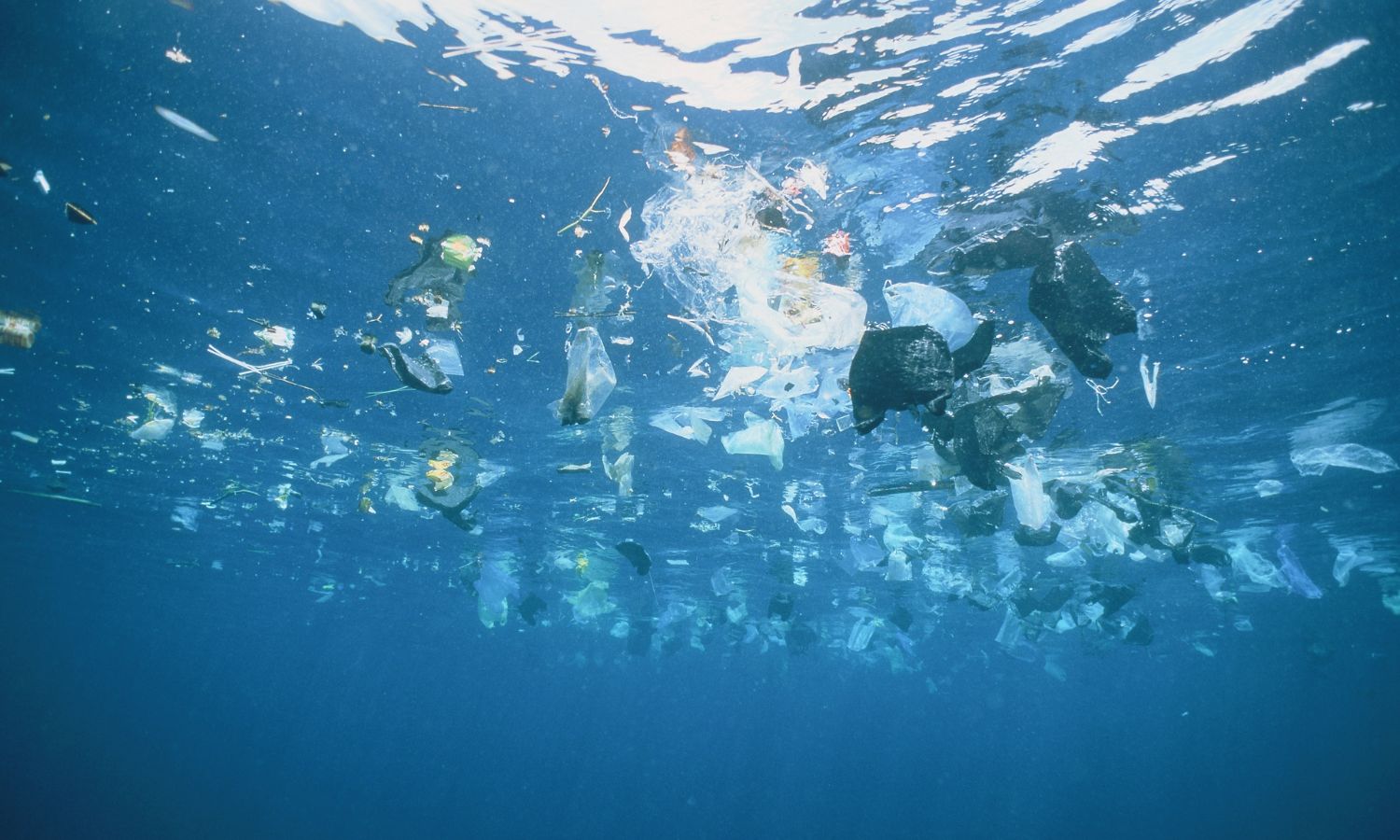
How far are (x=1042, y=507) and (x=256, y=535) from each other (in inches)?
1216

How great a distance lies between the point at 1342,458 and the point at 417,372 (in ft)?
68.7

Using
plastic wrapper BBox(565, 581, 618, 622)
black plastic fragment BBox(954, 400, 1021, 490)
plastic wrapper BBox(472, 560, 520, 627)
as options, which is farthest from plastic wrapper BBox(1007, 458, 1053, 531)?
plastic wrapper BBox(565, 581, 618, 622)

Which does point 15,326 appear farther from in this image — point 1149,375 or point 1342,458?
point 1342,458

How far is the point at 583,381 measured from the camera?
5531mm

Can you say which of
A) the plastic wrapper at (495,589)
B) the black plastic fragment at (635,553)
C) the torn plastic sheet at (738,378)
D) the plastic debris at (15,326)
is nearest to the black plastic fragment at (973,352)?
the torn plastic sheet at (738,378)

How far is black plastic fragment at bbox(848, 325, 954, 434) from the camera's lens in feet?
13.0

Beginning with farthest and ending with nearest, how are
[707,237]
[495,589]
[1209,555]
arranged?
1. [495,589]
2. [1209,555]
3. [707,237]

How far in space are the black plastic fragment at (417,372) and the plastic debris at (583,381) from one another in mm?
1054

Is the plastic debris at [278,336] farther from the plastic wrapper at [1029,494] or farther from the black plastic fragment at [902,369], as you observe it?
the plastic wrapper at [1029,494]

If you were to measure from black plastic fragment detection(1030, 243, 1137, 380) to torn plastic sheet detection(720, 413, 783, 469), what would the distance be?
753 centimetres

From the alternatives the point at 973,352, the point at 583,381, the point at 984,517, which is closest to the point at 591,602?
the point at 984,517

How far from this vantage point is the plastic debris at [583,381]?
5.34 m

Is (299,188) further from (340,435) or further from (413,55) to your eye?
(340,435)

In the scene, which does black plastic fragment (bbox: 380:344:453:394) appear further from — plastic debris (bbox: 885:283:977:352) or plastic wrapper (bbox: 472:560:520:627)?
plastic wrapper (bbox: 472:560:520:627)
